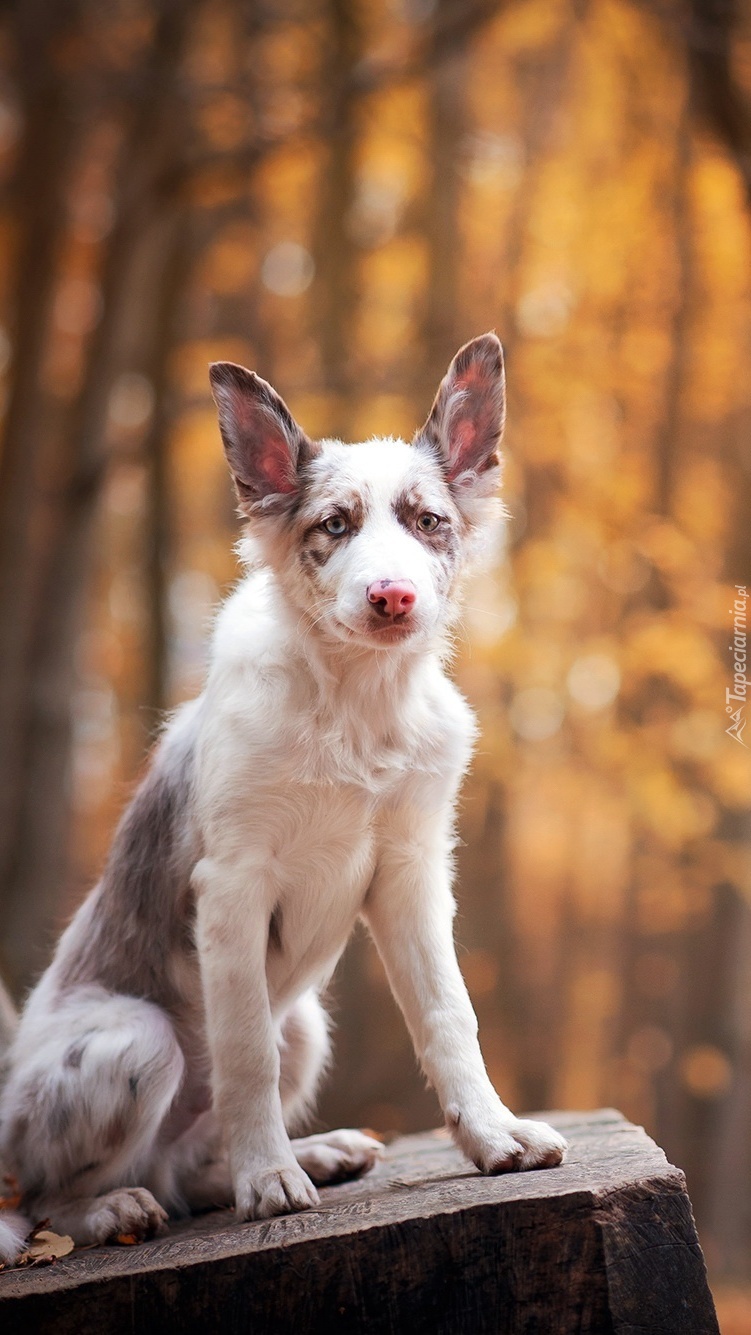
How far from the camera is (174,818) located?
3.64 metres

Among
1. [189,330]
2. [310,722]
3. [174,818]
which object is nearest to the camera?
[310,722]

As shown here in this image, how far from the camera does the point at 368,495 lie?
333 cm

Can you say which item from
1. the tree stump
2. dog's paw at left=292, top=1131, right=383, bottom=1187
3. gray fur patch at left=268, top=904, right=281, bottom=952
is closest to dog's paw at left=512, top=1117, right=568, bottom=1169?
the tree stump

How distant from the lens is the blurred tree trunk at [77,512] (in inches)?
317

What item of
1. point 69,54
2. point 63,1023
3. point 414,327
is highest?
point 69,54

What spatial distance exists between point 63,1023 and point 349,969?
5.68 metres

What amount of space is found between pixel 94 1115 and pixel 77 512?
5.57 metres

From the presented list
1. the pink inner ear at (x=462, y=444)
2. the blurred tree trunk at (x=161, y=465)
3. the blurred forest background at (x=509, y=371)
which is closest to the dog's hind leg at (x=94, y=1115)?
the pink inner ear at (x=462, y=444)

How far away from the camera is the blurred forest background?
8156mm

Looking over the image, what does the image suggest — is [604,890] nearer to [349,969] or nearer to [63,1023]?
[349,969]

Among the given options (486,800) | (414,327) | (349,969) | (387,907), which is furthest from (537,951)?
(387,907)

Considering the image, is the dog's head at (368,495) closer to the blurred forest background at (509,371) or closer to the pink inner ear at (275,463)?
the pink inner ear at (275,463)

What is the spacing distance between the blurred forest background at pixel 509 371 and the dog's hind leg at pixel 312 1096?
3.27 metres

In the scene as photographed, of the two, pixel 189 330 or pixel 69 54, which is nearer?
pixel 69 54
